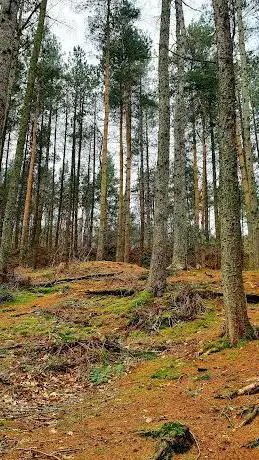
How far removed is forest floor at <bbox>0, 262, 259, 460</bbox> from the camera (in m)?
2.90

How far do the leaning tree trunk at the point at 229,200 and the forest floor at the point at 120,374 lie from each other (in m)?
0.37

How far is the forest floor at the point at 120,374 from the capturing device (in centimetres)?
290

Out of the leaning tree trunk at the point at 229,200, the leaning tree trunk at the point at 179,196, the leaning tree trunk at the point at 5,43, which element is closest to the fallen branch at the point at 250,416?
the leaning tree trunk at the point at 229,200

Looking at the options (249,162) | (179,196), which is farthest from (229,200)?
(249,162)

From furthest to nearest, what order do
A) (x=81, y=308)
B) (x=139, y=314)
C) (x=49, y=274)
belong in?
(x=49, y=274) → (x=81, y=308) → (x=139, y=314)

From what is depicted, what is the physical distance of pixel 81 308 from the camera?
823 cm

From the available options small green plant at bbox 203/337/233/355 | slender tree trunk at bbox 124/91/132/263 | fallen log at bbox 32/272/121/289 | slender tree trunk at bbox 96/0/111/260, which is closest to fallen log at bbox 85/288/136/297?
fallen log at bbox 32/272/121/289

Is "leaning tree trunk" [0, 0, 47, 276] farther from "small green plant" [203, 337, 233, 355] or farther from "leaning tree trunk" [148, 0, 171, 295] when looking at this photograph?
"small green plant" [203, 337, 233, 355]

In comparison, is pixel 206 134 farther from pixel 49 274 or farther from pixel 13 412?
pixel 13 412

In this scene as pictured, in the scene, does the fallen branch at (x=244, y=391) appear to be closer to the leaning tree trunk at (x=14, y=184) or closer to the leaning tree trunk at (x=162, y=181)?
the leaning tree trunk at (x=162, y=181)

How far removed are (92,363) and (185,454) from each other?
118 inches

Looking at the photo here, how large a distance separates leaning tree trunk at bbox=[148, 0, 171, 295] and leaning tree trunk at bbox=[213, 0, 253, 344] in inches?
116

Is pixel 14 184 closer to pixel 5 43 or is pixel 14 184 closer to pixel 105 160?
pixel 105 160

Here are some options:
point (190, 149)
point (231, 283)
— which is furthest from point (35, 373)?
point (190, 149)
